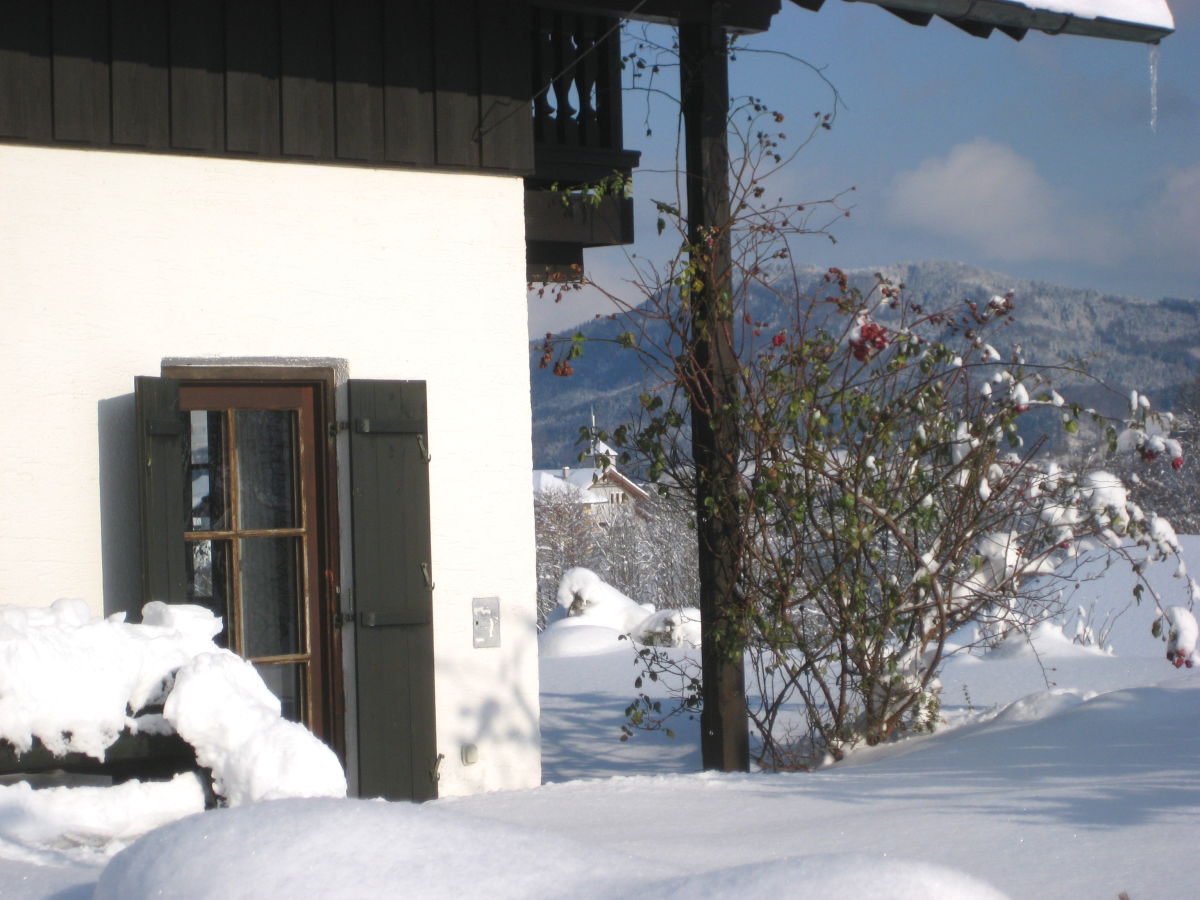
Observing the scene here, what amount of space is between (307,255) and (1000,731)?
10.6ft

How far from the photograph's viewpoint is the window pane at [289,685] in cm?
489

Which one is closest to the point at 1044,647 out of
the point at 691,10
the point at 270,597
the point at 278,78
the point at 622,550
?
the point at 691,10

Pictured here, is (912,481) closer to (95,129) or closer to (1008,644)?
(95,129)

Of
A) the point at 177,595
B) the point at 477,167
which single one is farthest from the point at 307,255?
the point at 177,595

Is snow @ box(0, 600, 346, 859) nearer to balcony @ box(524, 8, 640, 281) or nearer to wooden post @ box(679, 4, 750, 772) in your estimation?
wooden post @ box(679, 4, 750, 772)

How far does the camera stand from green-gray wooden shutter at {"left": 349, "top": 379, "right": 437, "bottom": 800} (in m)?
4.80

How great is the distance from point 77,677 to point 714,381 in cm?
287

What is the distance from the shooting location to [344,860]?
1851mm

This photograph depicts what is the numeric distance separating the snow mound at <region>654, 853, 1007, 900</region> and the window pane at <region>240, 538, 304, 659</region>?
3324 millimetres

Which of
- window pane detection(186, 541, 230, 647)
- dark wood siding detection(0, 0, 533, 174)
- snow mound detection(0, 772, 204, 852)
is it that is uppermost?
dark wood siding detection(0, 0, 533, 174)

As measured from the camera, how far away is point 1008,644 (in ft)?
34.4

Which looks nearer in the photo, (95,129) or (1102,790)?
(1102,790)

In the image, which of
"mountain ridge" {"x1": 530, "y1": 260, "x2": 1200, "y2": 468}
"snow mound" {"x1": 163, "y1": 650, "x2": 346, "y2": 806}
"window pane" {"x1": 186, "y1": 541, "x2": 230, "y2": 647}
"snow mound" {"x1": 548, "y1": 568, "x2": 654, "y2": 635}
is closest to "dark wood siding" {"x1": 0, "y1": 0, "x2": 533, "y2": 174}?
"window pane" {"x1": 186, "y1": 541, "x2": 230, "y2": 647}

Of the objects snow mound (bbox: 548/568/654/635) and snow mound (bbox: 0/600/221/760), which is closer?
snow mound (bbox: 0/600/221/760)
